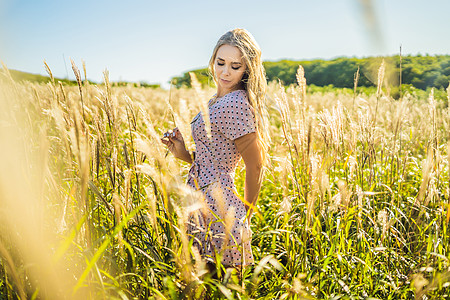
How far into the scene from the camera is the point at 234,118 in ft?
5.43

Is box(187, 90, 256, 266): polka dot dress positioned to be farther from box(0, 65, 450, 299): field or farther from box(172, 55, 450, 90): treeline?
box(172, 55, 450, 90): treeline

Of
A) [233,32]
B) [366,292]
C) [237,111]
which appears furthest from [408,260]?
[233,32]

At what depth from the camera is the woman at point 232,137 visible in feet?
5.38

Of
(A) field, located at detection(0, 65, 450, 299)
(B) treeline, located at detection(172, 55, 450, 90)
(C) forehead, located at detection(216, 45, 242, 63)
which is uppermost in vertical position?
(C) forehead, located at detection(216, 45, 242, 63)

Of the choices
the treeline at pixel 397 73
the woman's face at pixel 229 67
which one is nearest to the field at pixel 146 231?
the woman's face at pixel 229 67

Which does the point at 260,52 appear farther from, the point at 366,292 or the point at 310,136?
the point at 366,292

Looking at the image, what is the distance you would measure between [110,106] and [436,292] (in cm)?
198

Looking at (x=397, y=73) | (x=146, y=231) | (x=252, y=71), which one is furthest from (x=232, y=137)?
(x=397, y=73)

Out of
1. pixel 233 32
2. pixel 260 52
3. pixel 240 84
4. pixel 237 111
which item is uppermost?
pixel 233 32

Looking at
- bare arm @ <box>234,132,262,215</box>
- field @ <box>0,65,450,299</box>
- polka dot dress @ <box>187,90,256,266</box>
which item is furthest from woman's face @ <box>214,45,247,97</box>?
bare arm @ <box>234,132,262,215</box>

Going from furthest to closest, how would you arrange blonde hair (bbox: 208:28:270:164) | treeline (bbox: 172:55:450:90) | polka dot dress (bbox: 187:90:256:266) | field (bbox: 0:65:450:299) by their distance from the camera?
1. blonde hair (bbox: 208:28:270:164)
2. polka dot dress (bbox: 187:90:256:266)
3. field (bbox: 0:65:450:299)
4. treeline (bbox: 172:55:450:90)

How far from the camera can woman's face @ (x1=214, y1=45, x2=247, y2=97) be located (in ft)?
5.89

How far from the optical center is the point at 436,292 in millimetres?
1609

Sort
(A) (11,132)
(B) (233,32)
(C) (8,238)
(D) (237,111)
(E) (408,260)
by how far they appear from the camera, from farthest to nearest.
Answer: (E) (408,260), (B) (233,32), (D) (237,111), (C) (8,238), (A) (11,132)
